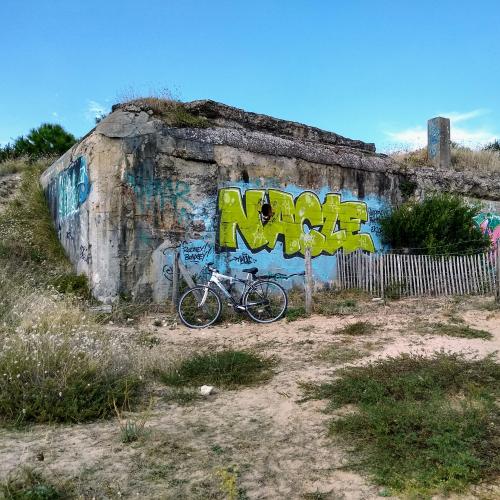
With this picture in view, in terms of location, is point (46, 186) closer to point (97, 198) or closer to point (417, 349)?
point (97, 198)

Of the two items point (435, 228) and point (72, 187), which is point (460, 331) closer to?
point (435, 228)

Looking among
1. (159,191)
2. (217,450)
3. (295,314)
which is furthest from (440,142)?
(217,450)

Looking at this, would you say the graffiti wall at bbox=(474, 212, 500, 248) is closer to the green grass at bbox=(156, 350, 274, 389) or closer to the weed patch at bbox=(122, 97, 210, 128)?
the weed patch at bbox=(122, 97, 210, 128)

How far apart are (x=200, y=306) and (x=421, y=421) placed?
17.0 ft

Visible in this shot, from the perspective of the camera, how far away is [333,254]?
11.2m

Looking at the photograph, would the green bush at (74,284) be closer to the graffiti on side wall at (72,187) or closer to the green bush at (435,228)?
the graffiti on side wall at (72,187)

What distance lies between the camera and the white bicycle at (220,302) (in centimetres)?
812

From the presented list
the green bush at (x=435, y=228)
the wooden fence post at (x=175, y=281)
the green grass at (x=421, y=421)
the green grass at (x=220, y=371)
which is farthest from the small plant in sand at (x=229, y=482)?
the green bush at (x=435, y=228)

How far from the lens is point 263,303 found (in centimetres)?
832

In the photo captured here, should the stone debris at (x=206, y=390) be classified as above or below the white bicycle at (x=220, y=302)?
below

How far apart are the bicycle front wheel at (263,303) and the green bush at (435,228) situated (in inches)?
181

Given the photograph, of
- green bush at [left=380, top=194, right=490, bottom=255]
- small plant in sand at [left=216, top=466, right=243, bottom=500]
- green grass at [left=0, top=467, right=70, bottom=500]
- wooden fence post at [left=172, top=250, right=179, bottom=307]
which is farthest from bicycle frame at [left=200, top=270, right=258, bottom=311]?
green grass at [left=0, top=467, right=70, bottom=500]

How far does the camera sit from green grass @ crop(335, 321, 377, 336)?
269 inches

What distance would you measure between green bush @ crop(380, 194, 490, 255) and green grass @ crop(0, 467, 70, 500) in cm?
1012
